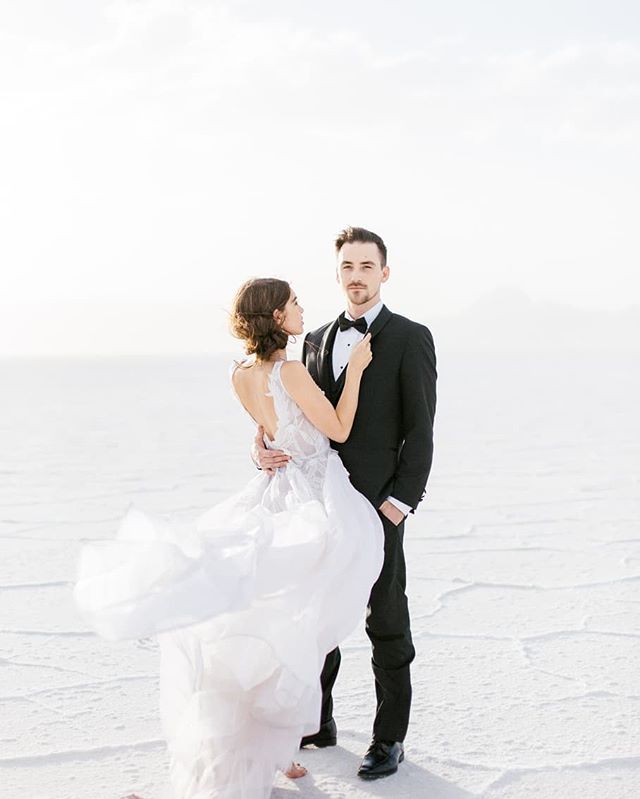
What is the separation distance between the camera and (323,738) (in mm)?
3445

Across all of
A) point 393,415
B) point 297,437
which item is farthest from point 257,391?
point 393,415

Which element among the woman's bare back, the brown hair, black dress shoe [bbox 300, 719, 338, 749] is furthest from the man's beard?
black dress shoe [bbox 300, 719, 338, 749]

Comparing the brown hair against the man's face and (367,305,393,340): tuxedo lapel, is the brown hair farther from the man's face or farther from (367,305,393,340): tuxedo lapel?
(367,305,393,340): tuxedo lapel

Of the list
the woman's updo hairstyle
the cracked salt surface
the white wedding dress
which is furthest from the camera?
the cracked salt surface

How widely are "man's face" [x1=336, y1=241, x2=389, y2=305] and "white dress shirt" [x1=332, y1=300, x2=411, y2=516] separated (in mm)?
43

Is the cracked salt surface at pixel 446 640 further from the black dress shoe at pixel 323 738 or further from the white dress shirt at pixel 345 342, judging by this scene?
the white dress shirt at pixel 345 342

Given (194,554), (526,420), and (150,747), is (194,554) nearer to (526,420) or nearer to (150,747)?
(150,747)

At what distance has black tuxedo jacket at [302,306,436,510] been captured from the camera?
3264 mm

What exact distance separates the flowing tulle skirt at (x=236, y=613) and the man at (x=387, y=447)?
0.66 ft

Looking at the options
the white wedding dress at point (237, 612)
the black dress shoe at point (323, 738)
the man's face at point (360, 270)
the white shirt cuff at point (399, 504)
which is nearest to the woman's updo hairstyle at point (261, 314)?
the man's face at point (360, 270)

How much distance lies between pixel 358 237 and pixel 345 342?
34cm

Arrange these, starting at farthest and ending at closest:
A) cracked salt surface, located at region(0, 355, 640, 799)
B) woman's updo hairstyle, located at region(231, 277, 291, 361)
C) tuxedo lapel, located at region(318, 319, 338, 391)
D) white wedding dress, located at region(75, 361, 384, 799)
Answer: tuxedo lapel, located at region(318, 319, 338, 391) → cracked salt surface, located at region(0, 355, 640, 799) → woman's updo hairstyle, located at region(231, 277, 291, 361) → white wedding dress, located at region(75, 361, 384, 799)

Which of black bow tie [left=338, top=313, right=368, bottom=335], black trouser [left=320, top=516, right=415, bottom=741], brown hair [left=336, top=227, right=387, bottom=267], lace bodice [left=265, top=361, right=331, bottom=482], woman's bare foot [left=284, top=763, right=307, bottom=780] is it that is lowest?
woman's bare foot [left=284, top=763, right=307, bottom=780]

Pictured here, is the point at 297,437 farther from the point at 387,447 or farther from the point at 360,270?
the point at 360,270
